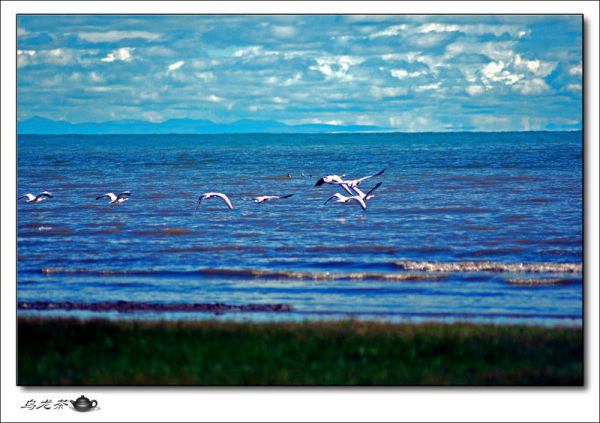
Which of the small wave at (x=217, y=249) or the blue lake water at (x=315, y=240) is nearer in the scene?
the blue lake water at (x=315, y=240)

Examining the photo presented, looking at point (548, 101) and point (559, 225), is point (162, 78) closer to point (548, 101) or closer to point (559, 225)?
point (548, 101)

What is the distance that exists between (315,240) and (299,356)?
18.6ft

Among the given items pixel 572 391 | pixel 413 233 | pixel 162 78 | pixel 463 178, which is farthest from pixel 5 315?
pixel 463 178

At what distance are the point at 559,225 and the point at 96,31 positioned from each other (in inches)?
290

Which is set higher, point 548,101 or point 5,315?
point 548,101

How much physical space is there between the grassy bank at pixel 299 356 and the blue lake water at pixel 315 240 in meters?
0.70

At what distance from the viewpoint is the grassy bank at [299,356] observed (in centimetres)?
646

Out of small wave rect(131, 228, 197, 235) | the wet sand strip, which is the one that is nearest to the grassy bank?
the wet sand strip

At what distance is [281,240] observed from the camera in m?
12.1

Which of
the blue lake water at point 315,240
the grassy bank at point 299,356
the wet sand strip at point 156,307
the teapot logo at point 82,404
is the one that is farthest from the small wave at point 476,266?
the teapot logo at point 82,404

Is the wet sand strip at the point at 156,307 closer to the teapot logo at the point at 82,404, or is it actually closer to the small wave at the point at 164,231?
the teapot logo at the point at 82,404

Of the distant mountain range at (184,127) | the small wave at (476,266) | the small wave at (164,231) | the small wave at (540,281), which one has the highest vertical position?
the distant mountain range at (184,127)

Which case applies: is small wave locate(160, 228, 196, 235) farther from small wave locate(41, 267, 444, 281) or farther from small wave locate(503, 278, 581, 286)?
small wave locate(503, 278, 581, 286)

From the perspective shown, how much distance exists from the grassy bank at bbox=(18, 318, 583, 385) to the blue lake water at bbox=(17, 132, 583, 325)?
70cm
